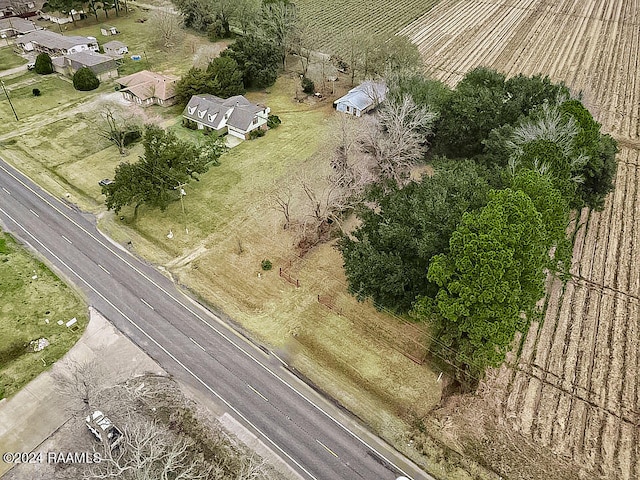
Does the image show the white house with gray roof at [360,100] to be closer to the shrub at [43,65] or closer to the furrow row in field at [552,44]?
the furrow row in field at [552,44]

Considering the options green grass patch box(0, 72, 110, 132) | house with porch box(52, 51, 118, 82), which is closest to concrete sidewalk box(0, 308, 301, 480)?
green grass patch box(0, 72, 110, 132)

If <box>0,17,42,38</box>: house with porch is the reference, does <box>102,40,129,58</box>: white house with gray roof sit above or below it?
below

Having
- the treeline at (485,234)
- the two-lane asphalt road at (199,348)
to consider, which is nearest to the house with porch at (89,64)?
the two-lane asphalt road at (199,348)

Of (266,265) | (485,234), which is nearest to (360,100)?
(266,265)

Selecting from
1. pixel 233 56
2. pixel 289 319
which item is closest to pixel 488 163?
pixel 289 319

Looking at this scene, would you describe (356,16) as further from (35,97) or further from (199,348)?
(199,348)

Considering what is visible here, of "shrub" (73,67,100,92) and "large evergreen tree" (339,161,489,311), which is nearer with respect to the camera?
"large evergreen tree" (339,161,489,311)

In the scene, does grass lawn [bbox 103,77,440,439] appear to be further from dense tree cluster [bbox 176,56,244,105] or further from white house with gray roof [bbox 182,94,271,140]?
dense tree cluster [bbox 176,56,244,105]

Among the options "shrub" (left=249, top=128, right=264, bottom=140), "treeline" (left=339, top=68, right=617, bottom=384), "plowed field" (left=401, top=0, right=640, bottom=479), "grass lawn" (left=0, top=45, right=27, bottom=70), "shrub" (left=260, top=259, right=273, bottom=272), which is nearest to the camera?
"treeline" (left=339, top=68, right=617, bottom=384)
